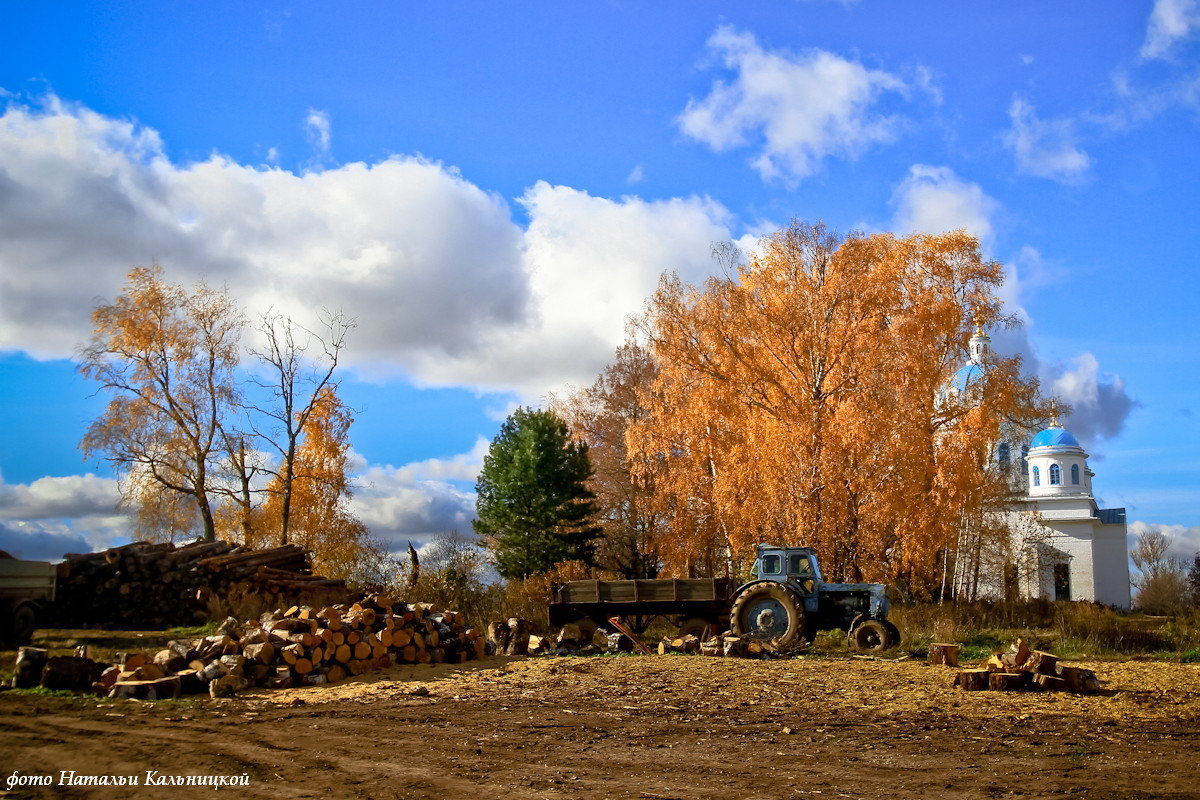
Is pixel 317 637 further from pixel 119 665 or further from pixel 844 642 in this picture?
pixel 844 642

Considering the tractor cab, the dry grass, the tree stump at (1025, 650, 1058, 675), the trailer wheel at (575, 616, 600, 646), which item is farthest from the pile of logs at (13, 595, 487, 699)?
the dry grass

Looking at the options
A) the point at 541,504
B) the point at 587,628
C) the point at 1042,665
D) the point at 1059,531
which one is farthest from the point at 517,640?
the point at 1059,531

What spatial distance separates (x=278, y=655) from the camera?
13.5 metres

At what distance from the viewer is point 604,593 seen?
19125 millimetres

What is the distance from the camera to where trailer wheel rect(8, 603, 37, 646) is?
16.6 meters

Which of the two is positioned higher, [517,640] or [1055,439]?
[1055,439]

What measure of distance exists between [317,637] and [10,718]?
4328mm

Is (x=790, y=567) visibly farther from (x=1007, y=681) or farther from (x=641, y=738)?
(x=641, y=738)

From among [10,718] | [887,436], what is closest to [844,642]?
[887,436]

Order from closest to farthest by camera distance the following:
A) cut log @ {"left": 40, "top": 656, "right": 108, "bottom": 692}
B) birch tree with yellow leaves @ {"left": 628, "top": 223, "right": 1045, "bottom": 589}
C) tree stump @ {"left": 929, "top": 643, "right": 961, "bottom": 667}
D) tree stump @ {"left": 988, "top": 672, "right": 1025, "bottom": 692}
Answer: tree stump @ {"left": 988, "top": 672, "right": 1025, "bottom": 692} → cut log @ {"left": 40, "top": 656, "right": 108, "bottom": 692} → tree stump @ {"left": 929, "top": 643, "right": 961, "bottom": 667} → birch tree with yellow leaves @ {"left": 628, "top": 223, "right": 1045, "bottom": 589}

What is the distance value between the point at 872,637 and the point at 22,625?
15275 millimetres

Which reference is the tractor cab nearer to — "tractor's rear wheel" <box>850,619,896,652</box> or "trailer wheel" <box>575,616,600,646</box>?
"tractor's rear wheel" <box>850,619,896,652</box>

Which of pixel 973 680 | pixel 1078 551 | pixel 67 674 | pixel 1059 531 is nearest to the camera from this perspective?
pixel 973 680

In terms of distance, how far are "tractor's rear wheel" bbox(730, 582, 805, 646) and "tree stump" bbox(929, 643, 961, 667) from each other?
2.54m
